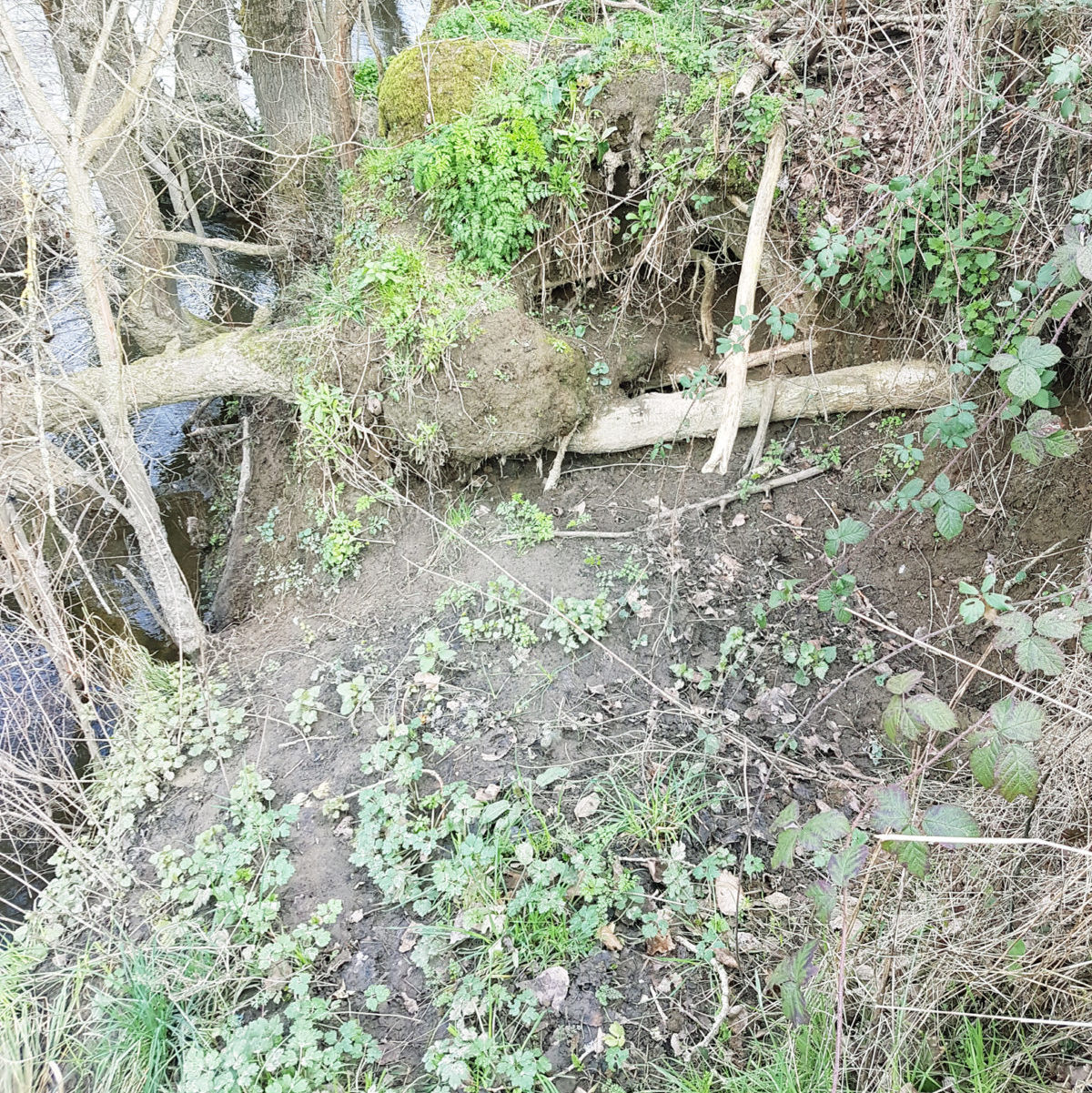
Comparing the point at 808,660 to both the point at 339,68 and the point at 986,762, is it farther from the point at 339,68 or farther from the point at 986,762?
the point at 339,68

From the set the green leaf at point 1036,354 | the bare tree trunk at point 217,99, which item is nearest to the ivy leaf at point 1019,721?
the green leaf at point 1036,354

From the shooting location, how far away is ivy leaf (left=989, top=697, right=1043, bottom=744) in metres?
1.83

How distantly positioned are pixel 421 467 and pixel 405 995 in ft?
10.3

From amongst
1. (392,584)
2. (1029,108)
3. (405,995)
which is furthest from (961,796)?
(392,584)

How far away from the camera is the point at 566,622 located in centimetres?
395

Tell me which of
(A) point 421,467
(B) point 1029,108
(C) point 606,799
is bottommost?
(C) point 606,799

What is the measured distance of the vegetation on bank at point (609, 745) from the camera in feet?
7.45

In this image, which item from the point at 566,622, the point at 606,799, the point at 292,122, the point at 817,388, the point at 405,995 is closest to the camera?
the point at 405,995

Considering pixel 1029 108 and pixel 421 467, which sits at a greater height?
pixel 1029 108

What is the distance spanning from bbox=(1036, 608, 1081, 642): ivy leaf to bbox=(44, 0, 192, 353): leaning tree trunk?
520cm

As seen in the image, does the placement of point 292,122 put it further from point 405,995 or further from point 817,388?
point 405,995

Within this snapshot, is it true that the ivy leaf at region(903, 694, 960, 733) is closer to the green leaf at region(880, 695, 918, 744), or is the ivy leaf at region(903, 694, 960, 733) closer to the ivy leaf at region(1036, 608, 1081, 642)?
the green leaf at region(880, 695, 918, 744)

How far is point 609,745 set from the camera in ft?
11.2

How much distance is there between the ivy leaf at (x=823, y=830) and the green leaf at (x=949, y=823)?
206 mm
